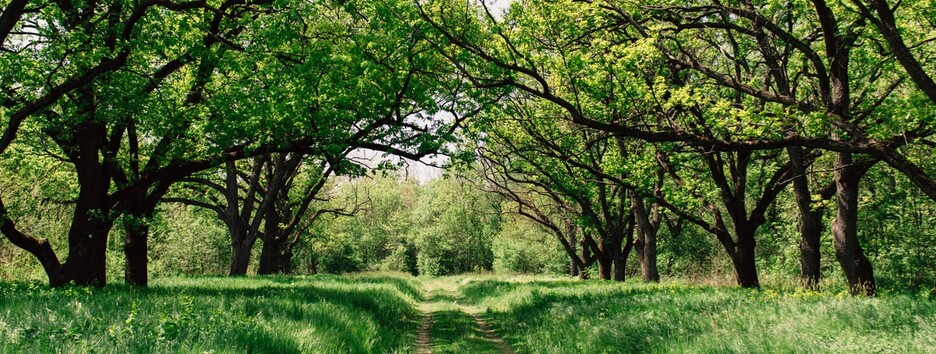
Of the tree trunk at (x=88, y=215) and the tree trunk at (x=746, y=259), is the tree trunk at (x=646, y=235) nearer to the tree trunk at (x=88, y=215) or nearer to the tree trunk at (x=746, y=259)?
the tree trunk at (x=746, y=259)

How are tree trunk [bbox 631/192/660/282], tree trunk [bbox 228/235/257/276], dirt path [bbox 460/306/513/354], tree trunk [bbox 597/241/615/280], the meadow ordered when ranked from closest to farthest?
the meadow < dirt path [bbox 460/306/513/354] < tree trunk [bbox 631/192/660/282] < tree trunk [bbox 228/235/257/276] < tree trunk [bbox 597/241/615/280]

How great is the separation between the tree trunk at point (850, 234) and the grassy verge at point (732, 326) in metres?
3.11

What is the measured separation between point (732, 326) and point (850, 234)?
317 inches

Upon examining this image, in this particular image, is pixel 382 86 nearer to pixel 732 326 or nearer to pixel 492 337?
pixel 492 337

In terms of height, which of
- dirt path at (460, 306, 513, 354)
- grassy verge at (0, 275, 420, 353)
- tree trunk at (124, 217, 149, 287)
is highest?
tree trunk at (124, 217, 149, 287)

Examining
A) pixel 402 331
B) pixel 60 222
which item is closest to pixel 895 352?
pixel 402 331

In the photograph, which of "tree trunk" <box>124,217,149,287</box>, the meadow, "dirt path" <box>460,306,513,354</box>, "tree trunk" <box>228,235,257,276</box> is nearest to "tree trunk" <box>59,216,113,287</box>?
"tree trunk" <box>124,217,149,287</box>

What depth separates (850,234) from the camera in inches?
516

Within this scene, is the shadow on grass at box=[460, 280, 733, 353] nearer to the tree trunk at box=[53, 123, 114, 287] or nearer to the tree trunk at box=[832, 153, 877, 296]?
the tree trunk at box=[832, 153, 877, 296]

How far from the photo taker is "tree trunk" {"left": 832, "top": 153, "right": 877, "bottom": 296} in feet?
42.5

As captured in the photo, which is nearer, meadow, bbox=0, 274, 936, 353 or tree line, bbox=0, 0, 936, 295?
meadow, bbox=0, 274, 936, 353

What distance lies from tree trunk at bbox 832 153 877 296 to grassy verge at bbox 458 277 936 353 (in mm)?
3110

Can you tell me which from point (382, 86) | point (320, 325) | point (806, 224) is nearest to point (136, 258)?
point (382, 86)

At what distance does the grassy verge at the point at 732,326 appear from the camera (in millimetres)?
5949
